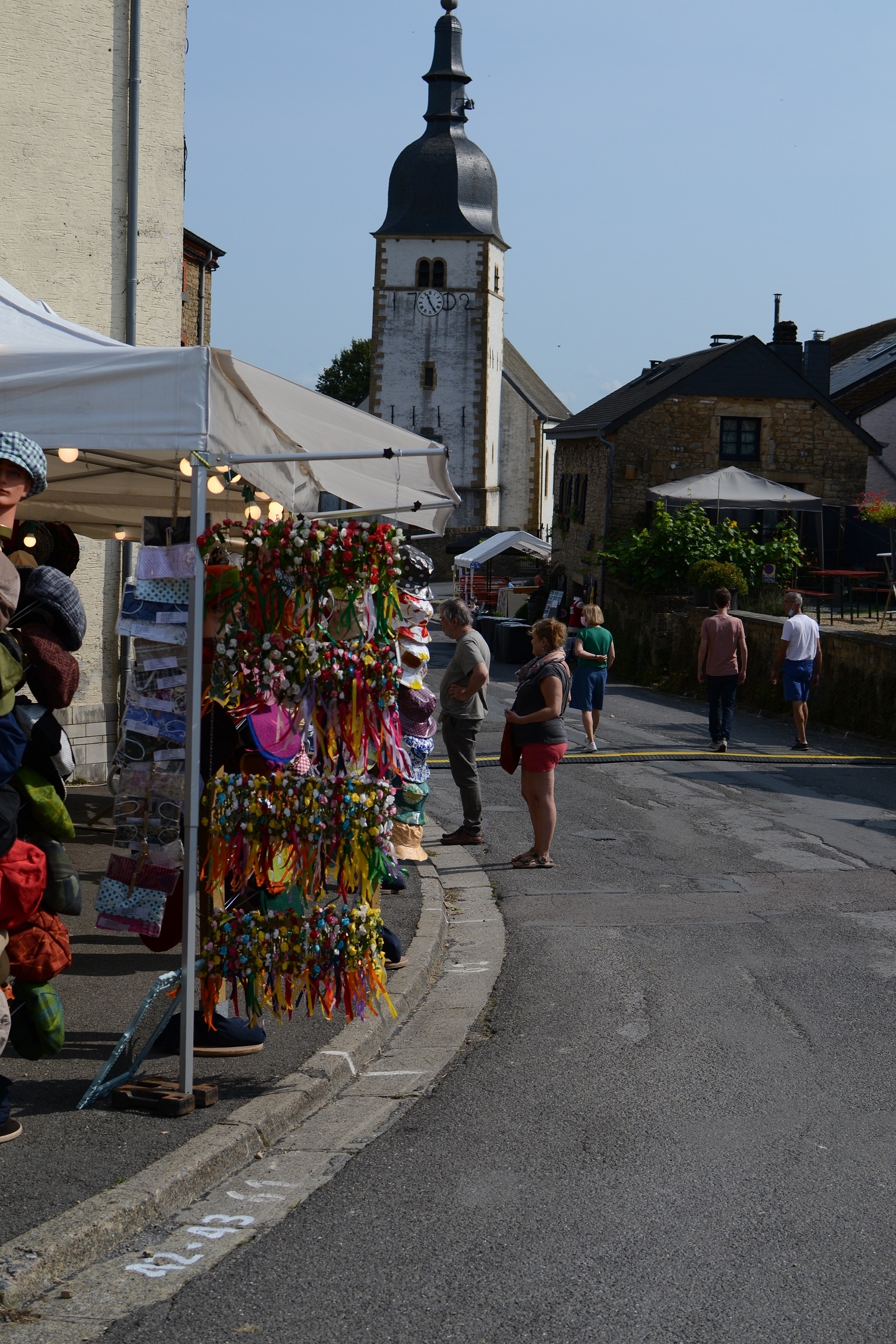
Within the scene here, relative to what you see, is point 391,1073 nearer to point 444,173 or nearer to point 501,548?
point 501,548

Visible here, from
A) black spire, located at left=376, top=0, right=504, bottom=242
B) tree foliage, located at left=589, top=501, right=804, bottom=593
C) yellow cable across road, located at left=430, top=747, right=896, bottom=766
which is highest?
black spire, located at left=376, top=0, right=504, bottom=242

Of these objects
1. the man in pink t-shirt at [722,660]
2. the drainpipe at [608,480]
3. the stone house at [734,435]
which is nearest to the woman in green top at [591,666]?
the man in pink t-shirt at [722,660]

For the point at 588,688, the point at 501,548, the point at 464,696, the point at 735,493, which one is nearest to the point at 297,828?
the point at 464,696

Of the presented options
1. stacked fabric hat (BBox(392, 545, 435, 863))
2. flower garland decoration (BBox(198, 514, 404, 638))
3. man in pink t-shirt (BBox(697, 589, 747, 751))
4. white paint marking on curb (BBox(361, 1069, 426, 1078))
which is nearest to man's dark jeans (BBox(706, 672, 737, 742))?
man in pink t-shirt (BBox(697, 589, 747, 751))

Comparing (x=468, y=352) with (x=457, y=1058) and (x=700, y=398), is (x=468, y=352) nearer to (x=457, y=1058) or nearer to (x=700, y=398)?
(x=700, y=398)

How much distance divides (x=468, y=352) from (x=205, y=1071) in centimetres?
6301

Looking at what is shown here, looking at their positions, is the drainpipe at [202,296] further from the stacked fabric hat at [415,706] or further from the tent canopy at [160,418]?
the stacked fabric hat at [415,706]

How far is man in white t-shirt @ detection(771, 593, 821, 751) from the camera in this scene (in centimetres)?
1619

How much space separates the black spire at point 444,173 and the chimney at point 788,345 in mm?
26485

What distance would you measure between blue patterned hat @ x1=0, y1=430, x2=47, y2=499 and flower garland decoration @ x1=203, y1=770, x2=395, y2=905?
A: 4.30 feet

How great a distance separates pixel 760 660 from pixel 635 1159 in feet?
58.5

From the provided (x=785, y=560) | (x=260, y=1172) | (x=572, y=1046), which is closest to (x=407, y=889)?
(x=572, y=1046)

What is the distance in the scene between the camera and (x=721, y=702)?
52.0ft

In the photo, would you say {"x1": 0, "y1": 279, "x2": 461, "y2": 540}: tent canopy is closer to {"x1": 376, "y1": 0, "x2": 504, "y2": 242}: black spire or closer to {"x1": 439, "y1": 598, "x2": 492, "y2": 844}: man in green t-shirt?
{"x1": 439, "y1": 598, "x2": 492, "y2": 844}: man in green t-shirt
